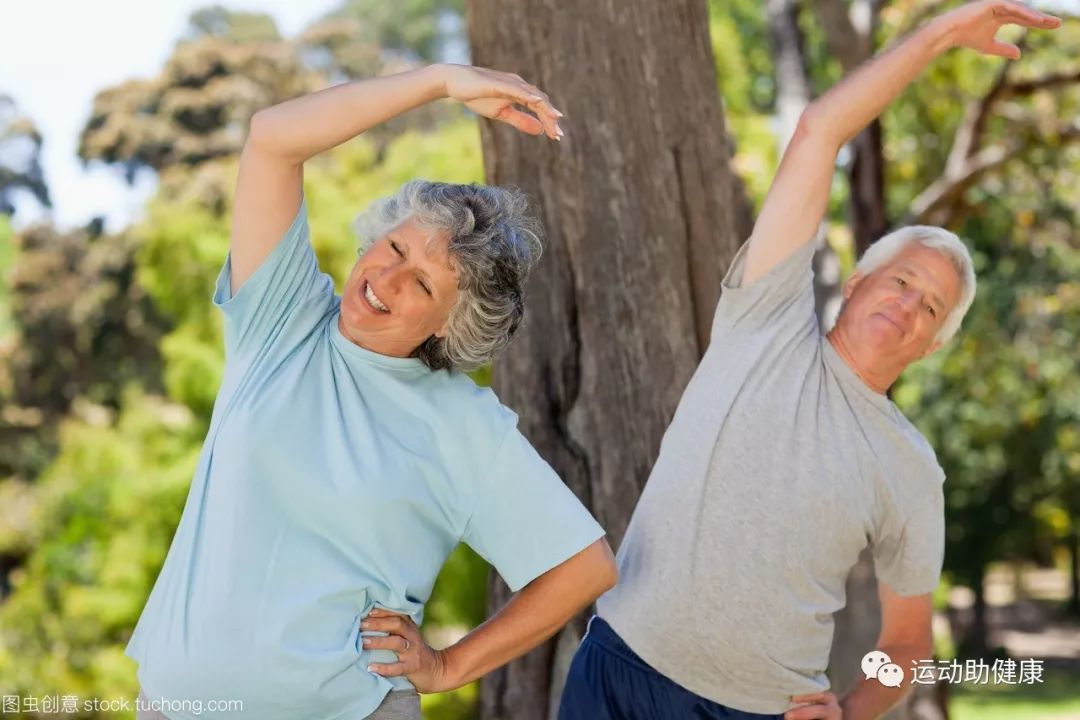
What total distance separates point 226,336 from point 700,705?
1.14 meters

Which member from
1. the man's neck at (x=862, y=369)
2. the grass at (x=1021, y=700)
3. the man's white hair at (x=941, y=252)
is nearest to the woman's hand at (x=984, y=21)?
the man's white hair at (x=941, y=252)

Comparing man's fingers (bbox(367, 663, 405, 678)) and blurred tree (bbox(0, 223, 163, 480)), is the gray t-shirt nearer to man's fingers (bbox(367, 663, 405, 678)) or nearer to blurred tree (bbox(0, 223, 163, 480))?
man's fingers (bbox(367, 663, 405, 678))

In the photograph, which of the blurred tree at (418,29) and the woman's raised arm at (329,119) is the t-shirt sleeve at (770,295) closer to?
the woman's raised arm at (329,119)

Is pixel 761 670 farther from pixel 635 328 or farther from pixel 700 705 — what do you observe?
pixel 635 328

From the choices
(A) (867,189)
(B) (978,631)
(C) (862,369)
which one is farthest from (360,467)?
(B) (978,631)

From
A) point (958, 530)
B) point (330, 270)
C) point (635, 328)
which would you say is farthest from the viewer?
point (958, 530)

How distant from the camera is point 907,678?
2.92 metres

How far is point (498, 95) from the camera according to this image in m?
2.43

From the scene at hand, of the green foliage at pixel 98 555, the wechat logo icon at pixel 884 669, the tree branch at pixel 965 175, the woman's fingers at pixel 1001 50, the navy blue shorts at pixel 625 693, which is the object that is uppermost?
the woman's fingers at pixel 1001 50

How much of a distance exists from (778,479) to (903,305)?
18.0 inches

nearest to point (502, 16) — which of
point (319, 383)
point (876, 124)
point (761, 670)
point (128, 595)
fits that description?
point (319, 383)

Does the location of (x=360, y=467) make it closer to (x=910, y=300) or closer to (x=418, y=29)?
(x=910, y=300)

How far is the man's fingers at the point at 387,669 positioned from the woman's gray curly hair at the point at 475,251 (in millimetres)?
542

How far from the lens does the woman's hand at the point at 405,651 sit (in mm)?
2420
